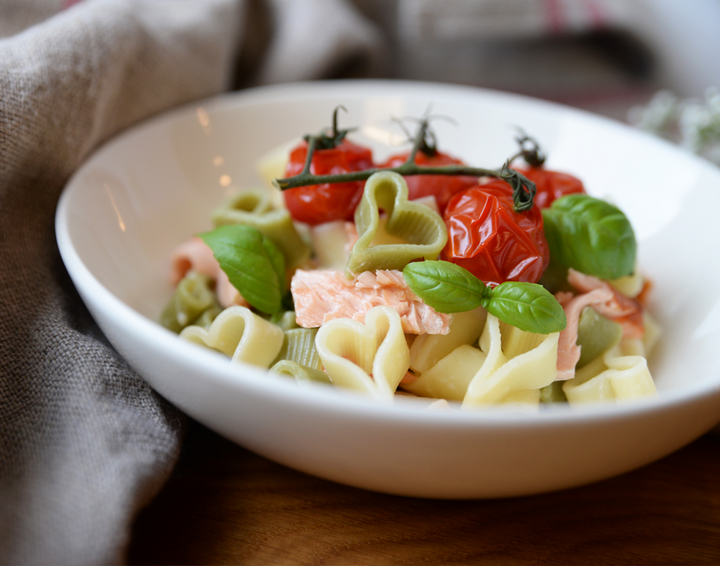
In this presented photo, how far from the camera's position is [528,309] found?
3.98 ft

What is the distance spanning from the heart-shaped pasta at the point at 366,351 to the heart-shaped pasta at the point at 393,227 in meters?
0.12

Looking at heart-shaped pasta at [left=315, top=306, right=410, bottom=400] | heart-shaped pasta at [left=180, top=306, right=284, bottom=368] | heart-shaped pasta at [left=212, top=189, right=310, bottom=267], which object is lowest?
heart-shaped pasta at [left=180, top=306, right=284, bottom=368]

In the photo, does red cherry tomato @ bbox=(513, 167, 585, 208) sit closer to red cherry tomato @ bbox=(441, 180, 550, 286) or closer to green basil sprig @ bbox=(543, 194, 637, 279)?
green basil sprig @ bbox=(543, 194, 637, 279)

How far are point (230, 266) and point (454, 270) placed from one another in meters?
0.56

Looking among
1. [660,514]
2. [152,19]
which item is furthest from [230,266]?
[152,19]

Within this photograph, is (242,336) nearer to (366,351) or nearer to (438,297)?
(366,351)

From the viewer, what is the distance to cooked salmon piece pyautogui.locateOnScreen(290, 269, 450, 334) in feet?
4.33

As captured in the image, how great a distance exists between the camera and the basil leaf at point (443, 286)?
124cm

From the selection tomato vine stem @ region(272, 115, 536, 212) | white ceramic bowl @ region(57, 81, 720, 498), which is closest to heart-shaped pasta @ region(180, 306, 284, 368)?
white ceramic bowl @ region(57, 81, 720, 498)

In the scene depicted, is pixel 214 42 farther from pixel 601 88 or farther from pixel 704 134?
pixel 601 88

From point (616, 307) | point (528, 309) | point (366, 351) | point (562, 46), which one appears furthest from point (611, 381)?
point (562, 46)

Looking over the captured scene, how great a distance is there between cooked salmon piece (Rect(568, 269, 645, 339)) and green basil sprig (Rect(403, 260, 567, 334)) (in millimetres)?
299

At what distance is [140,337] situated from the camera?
3.63 ft

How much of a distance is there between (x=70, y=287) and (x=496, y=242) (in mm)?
1145
